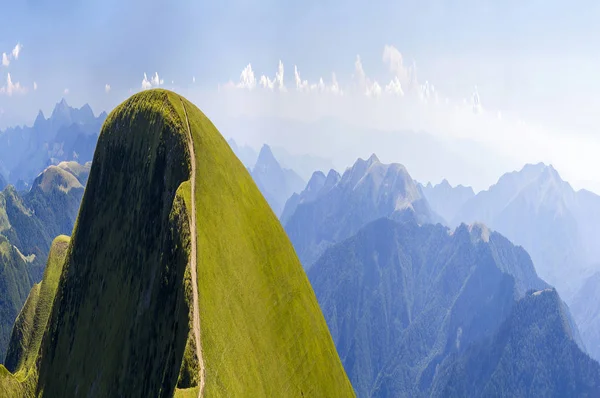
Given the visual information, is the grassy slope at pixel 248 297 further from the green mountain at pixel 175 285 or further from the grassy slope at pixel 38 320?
the grassy slope at pixel 38 320

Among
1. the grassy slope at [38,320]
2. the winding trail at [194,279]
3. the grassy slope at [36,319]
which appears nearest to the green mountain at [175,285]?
the winding trail at [194,279]

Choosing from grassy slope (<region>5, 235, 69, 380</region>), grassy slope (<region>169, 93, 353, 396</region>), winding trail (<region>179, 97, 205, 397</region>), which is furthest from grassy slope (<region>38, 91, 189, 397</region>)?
grassy slope (<region>5, 235, 69, 380</region>)

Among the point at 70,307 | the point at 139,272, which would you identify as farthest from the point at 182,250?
the point at 70,307

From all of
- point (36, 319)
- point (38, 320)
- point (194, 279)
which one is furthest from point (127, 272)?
point (36, 319)

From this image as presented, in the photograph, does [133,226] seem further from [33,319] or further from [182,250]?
[33,319]

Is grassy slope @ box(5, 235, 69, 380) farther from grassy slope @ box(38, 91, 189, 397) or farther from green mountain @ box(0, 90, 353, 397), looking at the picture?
grassy slope @ box(38, 91, 189, 397)
